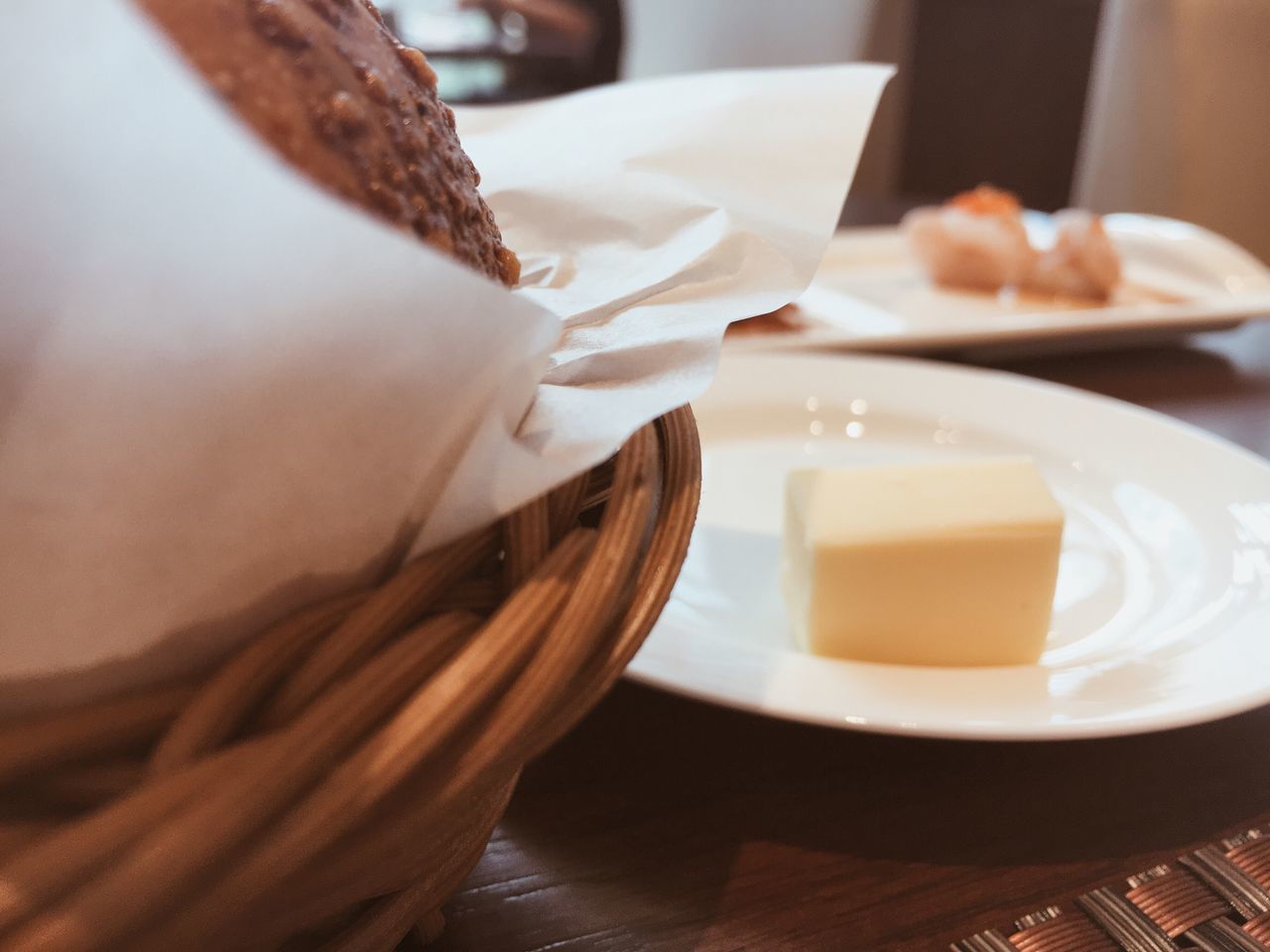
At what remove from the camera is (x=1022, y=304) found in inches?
52.7

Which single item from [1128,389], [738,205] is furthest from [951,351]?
[738,205]

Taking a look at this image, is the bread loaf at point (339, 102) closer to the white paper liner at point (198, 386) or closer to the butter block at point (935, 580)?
the white paper liner at point (198, 386)

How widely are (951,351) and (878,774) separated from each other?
712mm

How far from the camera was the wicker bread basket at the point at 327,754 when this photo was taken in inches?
8.7

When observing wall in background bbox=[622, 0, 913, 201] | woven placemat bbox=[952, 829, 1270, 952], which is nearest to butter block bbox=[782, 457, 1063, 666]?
woven placemat bbox=[952, 829, 1270, 952]

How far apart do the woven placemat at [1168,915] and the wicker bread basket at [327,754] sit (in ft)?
0.64

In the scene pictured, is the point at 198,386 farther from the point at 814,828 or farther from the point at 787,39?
the point at 787,39

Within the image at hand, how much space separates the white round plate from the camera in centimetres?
43

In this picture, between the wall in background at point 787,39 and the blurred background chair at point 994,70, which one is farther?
the wall in background at point 787,39

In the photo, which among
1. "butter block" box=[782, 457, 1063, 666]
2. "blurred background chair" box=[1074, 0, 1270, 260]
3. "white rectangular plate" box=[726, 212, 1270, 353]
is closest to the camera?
"butter block" box=[782, 457, 1063, 666]

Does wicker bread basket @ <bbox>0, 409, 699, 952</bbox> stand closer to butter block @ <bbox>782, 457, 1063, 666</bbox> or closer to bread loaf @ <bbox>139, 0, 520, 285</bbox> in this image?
bread loaf @ <bbox>139, 0, 520, 285</bbox>

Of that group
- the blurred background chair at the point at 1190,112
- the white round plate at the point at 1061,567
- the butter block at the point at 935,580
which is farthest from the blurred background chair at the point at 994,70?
the butter block at the point at 935,580

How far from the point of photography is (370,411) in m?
0.27

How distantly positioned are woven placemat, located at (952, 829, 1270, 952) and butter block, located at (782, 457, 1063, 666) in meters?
0.15
